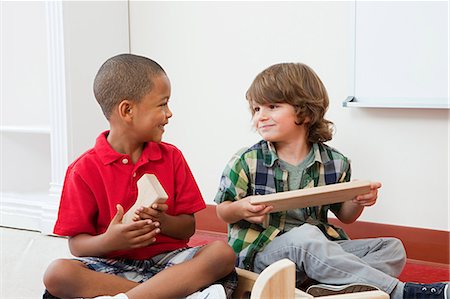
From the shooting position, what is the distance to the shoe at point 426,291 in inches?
51.8

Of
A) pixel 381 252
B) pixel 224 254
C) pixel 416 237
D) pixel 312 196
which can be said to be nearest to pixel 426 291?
pixel 381 252

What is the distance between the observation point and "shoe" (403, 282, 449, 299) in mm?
1315

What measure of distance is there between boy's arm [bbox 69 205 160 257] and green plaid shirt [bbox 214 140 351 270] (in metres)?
0.27

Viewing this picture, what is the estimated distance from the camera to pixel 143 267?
4.40 ft

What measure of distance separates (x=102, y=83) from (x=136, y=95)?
0.25 ft

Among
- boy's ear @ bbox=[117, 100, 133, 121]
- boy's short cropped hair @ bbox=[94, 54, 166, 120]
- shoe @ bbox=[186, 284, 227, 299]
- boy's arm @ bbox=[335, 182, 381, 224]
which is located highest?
boy's short cropped hair @ bbox=[94, 54, 166, 120]

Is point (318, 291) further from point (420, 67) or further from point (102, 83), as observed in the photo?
point (420, 67)

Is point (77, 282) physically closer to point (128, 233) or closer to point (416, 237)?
point (128, 233)

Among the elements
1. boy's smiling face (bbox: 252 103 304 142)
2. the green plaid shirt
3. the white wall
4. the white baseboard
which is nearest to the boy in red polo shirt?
the green plaid shirt

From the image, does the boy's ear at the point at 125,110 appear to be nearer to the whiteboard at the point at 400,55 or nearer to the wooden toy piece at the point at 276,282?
the wooden toy piece at the point at 276,282

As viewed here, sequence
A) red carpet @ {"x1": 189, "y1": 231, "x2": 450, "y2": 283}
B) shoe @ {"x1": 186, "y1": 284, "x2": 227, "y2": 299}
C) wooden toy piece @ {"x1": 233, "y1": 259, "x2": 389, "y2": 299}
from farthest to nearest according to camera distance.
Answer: red carpet @ {"x1": 189, "y1": 231, "x2": 450, "y2": 283}, shoe @ {"x1": 186, "y1": 284, "x2": 227, "y2": 299}, wooden toy piece @ {"x1": 233, "y1": 259, "x2": 389, "y2": 299}

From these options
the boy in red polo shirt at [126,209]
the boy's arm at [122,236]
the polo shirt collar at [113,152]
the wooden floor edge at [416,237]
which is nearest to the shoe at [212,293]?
the boy in red polo shirt at [126,209]

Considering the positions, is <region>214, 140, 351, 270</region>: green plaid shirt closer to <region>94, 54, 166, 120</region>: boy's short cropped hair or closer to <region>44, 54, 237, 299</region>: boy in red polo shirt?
<region>44, 54, 237, 299</region>: boy in red polo shirt

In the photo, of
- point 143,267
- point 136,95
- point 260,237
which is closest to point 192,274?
point 143,267
